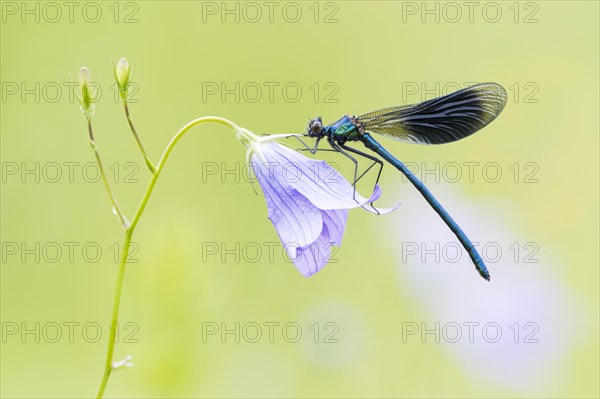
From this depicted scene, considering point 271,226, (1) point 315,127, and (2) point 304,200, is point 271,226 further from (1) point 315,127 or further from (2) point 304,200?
(2) point 304,200

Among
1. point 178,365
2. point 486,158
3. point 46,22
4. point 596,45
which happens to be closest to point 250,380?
point 178,365

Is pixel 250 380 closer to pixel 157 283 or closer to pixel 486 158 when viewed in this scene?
pixel 157 283

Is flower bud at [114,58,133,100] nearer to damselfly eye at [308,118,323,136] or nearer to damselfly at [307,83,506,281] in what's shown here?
damselfly eye at [308,118,323,136]

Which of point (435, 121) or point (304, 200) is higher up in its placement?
point (435, 121)

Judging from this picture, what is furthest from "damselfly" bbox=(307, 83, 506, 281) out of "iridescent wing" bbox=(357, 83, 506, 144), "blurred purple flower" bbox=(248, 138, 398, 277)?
"blurred purple flower" bbox=(248, 138, 398, 277)

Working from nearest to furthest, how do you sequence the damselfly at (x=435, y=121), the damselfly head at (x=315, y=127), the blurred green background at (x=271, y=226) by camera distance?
1. the damselfly head at (x=315, y=127)
2. the damselfly at (x=435, y=121)
3. the blurred green background at (x=271, y=226)

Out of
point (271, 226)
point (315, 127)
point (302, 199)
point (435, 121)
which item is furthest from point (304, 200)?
Result: point (271, 226)

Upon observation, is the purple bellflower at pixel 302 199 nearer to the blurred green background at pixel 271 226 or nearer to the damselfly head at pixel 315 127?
the damselfly head at pixel 315 127

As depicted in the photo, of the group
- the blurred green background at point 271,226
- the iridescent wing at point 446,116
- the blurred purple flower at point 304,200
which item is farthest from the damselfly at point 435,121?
the blurred green background at point 271,226
